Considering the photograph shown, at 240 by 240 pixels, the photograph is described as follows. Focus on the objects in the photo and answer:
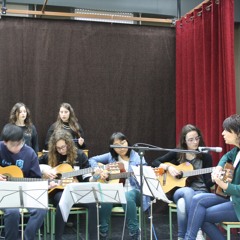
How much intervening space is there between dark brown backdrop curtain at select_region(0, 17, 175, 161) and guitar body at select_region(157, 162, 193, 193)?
5.25 feet

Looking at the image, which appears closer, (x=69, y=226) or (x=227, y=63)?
(x=227, y=63)

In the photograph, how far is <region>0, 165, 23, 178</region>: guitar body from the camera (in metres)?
3.81

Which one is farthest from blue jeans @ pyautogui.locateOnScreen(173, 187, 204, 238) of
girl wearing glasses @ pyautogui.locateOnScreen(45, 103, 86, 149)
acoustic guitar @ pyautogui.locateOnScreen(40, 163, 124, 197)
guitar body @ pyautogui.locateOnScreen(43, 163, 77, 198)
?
girl wearing glasses @ pyautogui.locateOnScreen(45, 103, 86, 149)

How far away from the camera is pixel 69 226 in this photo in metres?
5.14

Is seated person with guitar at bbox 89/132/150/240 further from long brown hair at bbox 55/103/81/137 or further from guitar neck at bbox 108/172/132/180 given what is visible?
long brown hair at bbox 55/103/81/137

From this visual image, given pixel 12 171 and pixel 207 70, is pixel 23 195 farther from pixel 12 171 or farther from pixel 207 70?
pixel 207 70

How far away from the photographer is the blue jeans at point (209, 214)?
3.50 metres

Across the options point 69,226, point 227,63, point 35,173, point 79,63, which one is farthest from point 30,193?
point 79,63

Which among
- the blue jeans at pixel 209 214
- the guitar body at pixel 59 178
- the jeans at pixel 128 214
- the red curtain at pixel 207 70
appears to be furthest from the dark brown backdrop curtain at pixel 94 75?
the blue jeans at pixel 209 214

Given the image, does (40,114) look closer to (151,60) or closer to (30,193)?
(151,60)

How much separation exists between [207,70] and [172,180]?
1385 millimetres

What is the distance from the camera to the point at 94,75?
5.72m

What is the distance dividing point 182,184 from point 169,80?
81.3 inches

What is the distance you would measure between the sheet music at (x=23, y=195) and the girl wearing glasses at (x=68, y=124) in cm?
195
